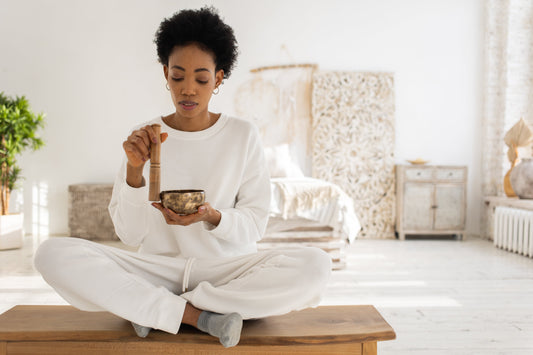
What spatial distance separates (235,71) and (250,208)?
3966mm

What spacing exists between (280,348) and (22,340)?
873 mm

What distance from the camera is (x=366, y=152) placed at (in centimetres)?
536

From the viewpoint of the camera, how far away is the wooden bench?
1.42 metres

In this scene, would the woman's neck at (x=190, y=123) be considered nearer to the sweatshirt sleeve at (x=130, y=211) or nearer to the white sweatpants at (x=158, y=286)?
the sweatshirt sleeve at (x=130, y=211)

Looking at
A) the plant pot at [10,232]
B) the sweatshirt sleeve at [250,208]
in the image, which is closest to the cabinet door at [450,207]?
the sweatshirt sleeve at [250,208]

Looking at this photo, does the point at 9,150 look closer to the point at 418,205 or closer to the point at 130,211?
the point at 130,211

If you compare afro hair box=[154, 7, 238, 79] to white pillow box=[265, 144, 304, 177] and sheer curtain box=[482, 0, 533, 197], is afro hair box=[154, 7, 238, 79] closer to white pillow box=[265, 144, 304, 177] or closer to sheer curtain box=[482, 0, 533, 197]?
white pillow box=[265, 144, 304, 177]

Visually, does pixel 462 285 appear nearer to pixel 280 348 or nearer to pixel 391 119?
pixel 280 348

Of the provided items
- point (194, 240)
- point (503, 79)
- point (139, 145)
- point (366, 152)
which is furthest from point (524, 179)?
point (139, 145)

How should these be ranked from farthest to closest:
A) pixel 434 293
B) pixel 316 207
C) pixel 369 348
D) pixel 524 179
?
pixel 524 179 < pixel 316 207 < pixel 434 293 < pixel 369 348

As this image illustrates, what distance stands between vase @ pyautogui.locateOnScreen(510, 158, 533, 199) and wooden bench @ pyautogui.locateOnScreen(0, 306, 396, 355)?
11.9 feet

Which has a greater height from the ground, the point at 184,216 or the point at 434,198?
the point at 184,216

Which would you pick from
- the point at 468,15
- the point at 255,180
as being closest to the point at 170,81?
the point at 255,180

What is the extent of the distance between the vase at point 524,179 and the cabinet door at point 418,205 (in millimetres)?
873
